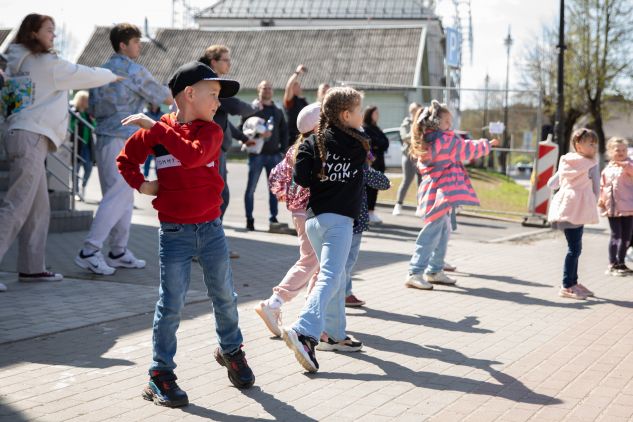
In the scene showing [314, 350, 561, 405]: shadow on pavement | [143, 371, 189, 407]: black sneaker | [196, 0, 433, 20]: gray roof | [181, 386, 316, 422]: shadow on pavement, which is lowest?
[314, 350, 561, 405]: shadow on pavement

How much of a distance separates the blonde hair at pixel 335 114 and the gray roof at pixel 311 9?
78.4 metres

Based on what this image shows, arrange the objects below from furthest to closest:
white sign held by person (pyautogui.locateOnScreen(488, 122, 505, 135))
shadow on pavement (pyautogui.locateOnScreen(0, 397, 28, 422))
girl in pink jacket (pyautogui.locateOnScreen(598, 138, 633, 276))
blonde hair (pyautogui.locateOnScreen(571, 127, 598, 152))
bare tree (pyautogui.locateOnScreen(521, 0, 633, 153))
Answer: bare tree (pyautogui.locateOnScreen(521, 0, 633, 153)), white sign held by person (pyautogui.locateOnScreen(488, 122, 505, 135)), girl in pink jacket (pyautogui.locateOnScreen(598, 138, 633, 276)), blonde hair (pyautogui.locateOnScreen(571, 127, 598, 152)), shadow on pavement (pyautogui.locateOnScreen(0, 397, 28, 422))

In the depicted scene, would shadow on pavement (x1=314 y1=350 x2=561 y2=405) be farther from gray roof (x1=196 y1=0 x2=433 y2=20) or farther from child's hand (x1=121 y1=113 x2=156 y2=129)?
gray roof (x1=196 y1=0 x2=433 y2=20)

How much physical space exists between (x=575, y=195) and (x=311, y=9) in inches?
3076

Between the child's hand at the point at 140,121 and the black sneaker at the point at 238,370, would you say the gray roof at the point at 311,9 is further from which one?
the child's hand at the point at 140,121

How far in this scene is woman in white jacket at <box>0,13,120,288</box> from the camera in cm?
812

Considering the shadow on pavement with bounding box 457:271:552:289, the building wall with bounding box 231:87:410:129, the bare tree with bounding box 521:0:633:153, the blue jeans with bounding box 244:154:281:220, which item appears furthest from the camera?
the bare tree with bounding box 521:0:633:153

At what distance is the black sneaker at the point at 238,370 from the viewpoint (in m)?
5.35

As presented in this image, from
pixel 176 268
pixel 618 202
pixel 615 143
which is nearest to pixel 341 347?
pixel 176 268

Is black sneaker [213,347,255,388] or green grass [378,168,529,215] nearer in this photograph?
black sneaker [213,347,255,388]

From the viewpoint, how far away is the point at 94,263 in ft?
29.9

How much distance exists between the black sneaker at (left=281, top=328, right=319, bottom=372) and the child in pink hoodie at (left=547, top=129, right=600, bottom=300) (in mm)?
4008

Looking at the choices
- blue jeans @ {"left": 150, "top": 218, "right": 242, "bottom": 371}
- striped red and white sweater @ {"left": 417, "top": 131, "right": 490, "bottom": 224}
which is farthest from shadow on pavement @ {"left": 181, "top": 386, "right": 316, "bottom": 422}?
striped red and white sweater @ {"left": 417, "top": 131, "right": 490, "bottom": 224}

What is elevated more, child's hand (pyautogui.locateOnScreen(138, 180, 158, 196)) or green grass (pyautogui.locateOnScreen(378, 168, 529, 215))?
child's hand (pyautogui.locateOnScreen(138, 180, 158, 196))
